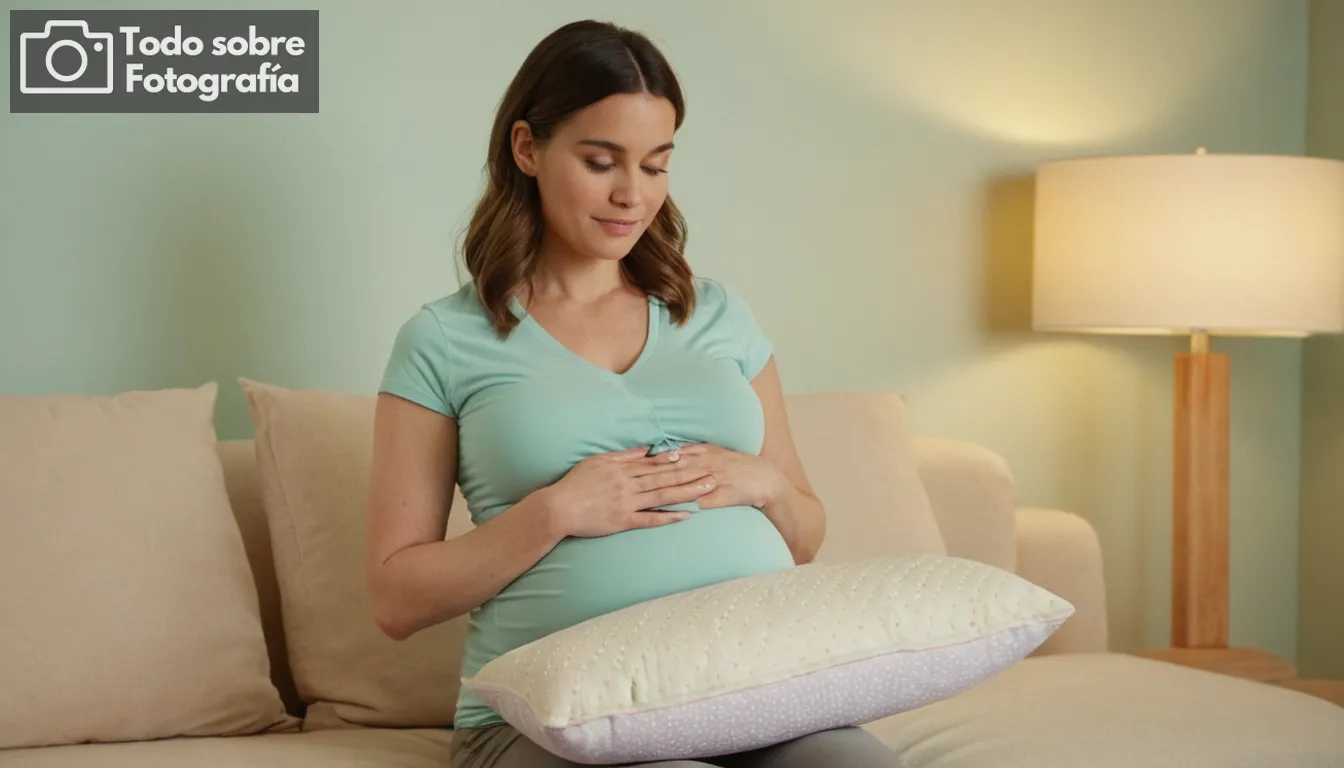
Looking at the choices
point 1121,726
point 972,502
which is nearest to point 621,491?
point 1121,726

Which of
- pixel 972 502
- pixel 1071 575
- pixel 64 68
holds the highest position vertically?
pixel 64 68

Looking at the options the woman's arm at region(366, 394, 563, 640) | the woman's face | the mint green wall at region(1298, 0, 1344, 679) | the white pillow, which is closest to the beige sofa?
the woman's arm at region(366, 394, 563, 640)

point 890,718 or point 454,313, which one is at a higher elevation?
point 454,313

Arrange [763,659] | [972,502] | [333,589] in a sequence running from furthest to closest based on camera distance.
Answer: [972,502]
[333,589]
[763,659]

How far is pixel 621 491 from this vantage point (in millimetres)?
1586

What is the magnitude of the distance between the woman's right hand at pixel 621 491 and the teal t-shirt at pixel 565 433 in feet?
0.06

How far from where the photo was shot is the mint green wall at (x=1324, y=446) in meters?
3.12

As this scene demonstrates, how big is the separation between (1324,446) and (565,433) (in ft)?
7.01

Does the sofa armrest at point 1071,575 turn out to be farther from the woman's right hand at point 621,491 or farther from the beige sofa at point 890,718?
the woman's right hand at point 621,491

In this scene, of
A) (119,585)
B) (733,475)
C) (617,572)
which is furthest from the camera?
(119,585)

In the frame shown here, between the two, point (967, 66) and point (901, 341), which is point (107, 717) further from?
point (967, 66)

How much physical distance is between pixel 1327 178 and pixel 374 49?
171cm

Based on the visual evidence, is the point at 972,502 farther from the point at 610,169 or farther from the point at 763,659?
the point at 763,659

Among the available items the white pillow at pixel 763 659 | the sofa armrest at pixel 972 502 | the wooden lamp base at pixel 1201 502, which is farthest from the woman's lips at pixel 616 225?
the wooden lamp base at pixel 1201 502
